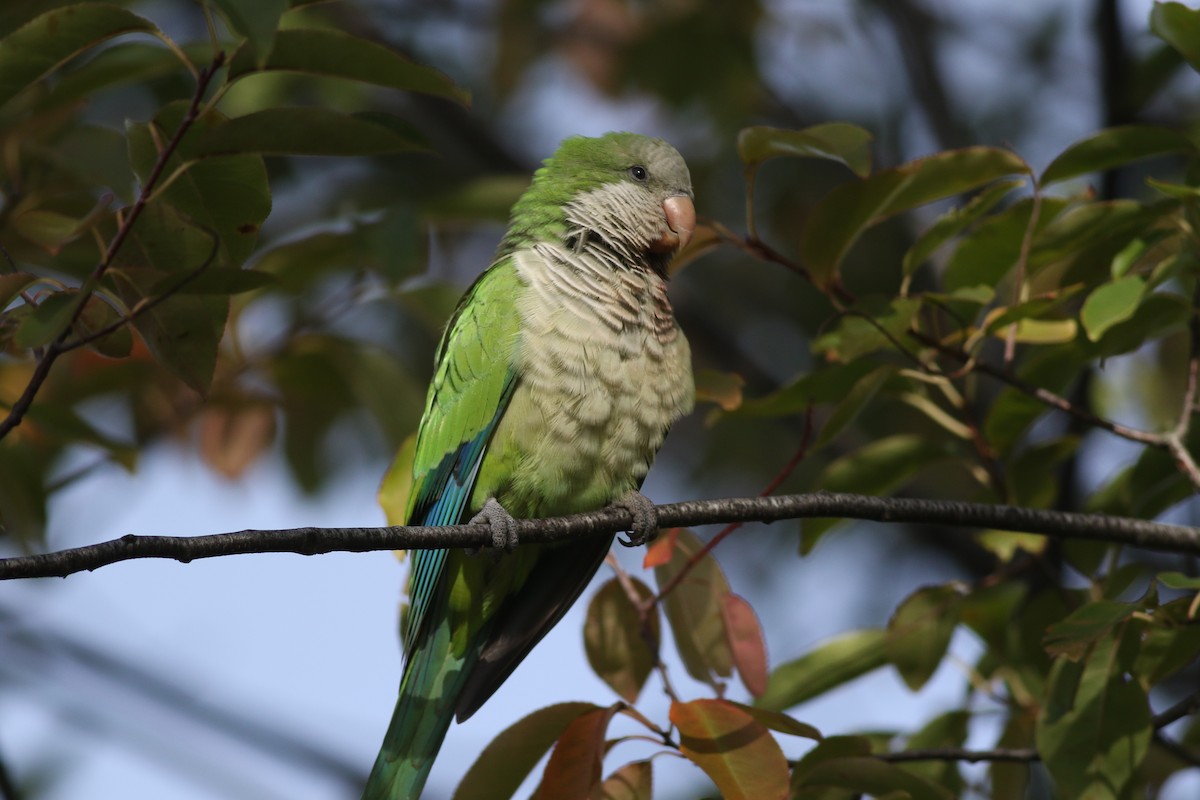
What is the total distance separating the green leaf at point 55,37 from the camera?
1965mm

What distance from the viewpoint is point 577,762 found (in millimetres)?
2268

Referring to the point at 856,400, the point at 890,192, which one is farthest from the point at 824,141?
the point at 856,400

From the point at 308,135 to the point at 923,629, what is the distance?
1.84 m

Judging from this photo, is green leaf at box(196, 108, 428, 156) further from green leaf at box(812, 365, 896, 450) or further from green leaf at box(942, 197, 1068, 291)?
green leaf at box(942, 197, 1068, 291)

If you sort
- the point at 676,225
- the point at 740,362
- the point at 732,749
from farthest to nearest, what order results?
the point at 740,362 → the point at 676,225 → the point at 732,749

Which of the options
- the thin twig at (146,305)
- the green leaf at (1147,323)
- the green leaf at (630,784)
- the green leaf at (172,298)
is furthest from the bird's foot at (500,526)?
the green leaf at (1147,323)

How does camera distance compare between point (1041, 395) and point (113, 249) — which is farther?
point (1041, 395)

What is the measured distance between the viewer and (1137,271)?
2.58m

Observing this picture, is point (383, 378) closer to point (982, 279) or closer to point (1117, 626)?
point (982, 279)

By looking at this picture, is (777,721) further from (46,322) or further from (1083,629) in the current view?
(46,322)

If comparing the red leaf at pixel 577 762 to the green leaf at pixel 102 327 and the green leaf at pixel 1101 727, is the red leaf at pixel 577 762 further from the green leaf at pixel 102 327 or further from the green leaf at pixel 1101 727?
the green leaf at pixel 102 327

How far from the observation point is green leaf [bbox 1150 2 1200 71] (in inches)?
90.8

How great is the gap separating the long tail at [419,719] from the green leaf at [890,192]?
139 centimetres

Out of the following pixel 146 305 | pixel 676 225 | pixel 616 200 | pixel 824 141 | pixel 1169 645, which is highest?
pixel 616 200
